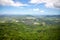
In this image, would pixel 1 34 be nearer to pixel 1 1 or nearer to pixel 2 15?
pixel 2 15

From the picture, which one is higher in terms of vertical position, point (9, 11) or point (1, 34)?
point (9, 11)

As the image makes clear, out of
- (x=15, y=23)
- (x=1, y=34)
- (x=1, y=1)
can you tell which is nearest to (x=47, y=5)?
(x=15, y=23)

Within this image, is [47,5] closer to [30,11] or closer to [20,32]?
[30,11]

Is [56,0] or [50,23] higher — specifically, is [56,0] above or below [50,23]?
Result: above

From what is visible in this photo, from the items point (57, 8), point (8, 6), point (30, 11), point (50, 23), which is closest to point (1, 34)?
point (8, 6)

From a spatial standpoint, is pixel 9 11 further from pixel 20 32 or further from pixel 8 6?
pixel 20 32

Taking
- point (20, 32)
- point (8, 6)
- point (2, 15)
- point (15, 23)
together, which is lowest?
point (20, 32)
